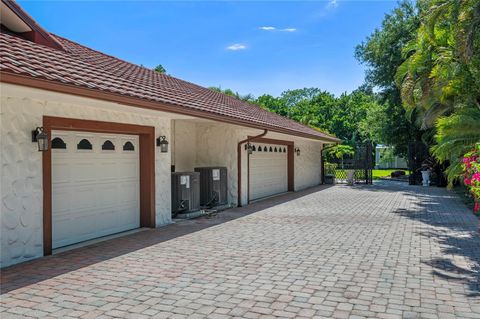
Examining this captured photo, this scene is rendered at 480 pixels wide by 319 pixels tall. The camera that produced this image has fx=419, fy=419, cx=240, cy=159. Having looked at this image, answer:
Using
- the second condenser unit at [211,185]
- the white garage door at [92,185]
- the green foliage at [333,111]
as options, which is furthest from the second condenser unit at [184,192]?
the green foliage at [333,111]

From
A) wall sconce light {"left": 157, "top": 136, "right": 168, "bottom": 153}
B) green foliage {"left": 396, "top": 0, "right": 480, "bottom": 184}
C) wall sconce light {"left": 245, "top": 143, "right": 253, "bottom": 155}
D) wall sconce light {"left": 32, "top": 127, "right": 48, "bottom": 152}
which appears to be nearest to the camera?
wall sconce light {"left": 32, "top": 127, "right": 48, "bottom": 152}

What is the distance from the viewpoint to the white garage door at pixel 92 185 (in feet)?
24.9

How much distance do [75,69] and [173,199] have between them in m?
4.79

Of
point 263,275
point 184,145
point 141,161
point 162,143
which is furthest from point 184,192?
point 263,275

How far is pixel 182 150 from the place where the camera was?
1335 centimetres

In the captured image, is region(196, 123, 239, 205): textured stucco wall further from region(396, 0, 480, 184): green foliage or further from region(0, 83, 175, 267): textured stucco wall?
region(0, 83, 175, 267): textured stucco wall

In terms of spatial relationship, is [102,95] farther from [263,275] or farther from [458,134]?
[458,134]

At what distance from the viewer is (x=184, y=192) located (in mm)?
11414

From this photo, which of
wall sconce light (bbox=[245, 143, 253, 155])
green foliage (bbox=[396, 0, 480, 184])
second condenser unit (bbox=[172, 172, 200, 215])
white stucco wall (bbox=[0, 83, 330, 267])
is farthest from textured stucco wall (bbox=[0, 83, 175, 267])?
green foliage (bbox=[396, 0, 480, 184])

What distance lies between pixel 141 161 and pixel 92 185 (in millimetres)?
1620

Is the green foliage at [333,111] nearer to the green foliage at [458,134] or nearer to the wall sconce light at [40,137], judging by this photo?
the green foliage at [458,134]

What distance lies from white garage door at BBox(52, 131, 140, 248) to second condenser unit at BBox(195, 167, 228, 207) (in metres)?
3.52

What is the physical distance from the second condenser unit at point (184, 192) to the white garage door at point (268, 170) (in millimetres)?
3889

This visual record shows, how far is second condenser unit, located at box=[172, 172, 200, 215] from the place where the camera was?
11.2 meters
